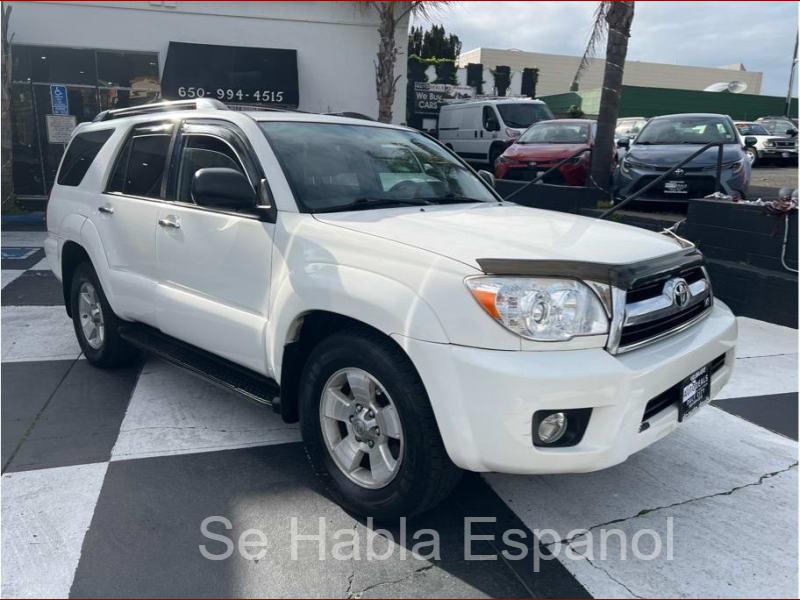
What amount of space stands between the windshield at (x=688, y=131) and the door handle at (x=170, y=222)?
26.8ft

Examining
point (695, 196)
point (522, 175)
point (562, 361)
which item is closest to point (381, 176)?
point (562, 361)

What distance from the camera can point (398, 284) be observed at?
2.71 metres

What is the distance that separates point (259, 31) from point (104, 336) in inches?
484

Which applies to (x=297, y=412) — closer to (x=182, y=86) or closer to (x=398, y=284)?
(x=398, y=284)

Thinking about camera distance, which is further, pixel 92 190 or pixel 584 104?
pixel 584 104

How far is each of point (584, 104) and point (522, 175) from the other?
27328mm

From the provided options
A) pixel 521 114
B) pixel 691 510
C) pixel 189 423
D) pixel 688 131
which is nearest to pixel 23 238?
pixel 189 423

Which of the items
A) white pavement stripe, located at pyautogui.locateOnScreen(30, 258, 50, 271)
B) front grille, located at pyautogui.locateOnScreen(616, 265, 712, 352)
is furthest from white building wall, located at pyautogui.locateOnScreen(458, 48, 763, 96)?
front grille, located at pyautogui.locateOnScreen(616, 265, 712, 352)

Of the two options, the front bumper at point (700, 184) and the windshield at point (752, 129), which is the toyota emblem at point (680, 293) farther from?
the windshield at point (752, 129)

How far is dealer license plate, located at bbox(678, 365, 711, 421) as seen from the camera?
9.64 feet

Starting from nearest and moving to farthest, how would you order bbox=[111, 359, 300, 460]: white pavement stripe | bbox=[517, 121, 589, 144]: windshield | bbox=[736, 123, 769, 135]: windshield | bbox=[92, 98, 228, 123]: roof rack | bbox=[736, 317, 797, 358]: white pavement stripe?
bbox=[111, 359, 300, 460]: white pavement stripe < bbox=[92, 98, 228, 123]: roof rack < bbox=[736, 317, 797, 358]: white pavement stripe < bbox=[517, 121, 589, 144]: windshield < bbox=[736, 123, 769, 135]: windshield

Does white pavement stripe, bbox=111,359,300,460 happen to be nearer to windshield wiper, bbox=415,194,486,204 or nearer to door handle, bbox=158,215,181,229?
door handle, bbox=158,215,181,229

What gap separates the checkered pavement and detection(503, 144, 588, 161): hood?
7918 mm

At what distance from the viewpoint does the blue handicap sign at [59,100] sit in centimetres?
1438
